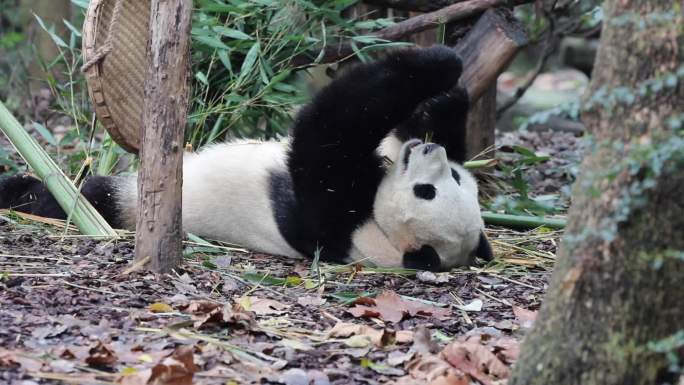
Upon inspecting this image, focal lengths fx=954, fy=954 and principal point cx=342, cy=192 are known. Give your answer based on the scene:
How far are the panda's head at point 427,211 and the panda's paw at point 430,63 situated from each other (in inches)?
10.4

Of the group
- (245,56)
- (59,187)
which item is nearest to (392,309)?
(59,187)

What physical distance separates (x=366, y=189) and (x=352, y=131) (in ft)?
0.77

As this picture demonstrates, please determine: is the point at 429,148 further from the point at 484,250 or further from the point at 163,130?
the point at 163,130

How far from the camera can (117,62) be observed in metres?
3.84

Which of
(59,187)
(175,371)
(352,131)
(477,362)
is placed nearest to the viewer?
(175,371)

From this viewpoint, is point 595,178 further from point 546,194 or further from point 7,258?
point 546,194

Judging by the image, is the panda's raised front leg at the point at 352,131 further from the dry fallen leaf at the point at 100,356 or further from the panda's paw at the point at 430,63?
the dry fallen leaf at the point at 100,356

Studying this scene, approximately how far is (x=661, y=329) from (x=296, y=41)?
304 centimetres

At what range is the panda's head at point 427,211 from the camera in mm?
3547

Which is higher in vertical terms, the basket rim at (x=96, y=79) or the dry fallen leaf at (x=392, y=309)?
the basket rim at (x=96, y=79)

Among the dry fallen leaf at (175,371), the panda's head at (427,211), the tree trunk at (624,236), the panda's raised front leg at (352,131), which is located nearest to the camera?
the tree trunk at (624,236)

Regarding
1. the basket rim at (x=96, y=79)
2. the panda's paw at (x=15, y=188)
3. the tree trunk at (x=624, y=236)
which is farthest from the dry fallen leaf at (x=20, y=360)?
the panda's paw at (x=15, y=188)

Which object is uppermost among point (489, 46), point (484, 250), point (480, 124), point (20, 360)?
point (489, 46)

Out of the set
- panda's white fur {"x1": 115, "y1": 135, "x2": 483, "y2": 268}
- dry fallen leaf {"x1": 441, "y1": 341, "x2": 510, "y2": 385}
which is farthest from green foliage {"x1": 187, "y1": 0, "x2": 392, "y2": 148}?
→ dry fallen leaf {"x1": 441, "y1": 341, "x2": 510, "y2": 385}
